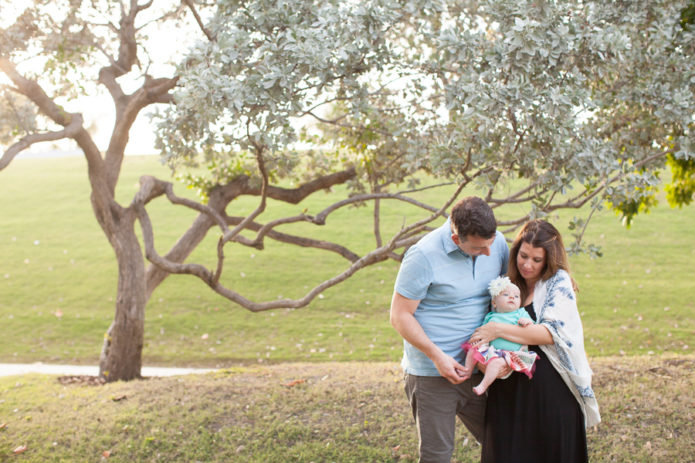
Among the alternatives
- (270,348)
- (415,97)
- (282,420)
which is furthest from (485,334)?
(270,348)

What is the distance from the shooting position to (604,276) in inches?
635

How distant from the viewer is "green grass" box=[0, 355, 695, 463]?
5.18 m

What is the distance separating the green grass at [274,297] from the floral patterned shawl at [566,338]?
25.3ft

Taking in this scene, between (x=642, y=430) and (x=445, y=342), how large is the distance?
9.52ft

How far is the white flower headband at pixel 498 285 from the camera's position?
3.28 metres

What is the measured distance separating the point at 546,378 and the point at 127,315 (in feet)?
18.5

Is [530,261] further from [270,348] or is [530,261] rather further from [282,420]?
[270,348]

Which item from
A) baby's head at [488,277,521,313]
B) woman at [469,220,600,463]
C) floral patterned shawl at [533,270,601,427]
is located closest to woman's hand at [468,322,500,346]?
woman at [469,220,600,463]

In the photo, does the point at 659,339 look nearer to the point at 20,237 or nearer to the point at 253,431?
the point at 253,431

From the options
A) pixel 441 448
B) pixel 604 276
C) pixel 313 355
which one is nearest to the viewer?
pixel 441 448

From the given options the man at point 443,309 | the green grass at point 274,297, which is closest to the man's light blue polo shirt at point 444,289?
the man at point 443,309

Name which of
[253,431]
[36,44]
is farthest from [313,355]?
[36,44]

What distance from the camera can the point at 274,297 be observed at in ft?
50.9

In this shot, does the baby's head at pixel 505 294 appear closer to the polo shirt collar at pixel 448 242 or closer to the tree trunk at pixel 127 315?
the polo shirt collar at pixel 448 242
